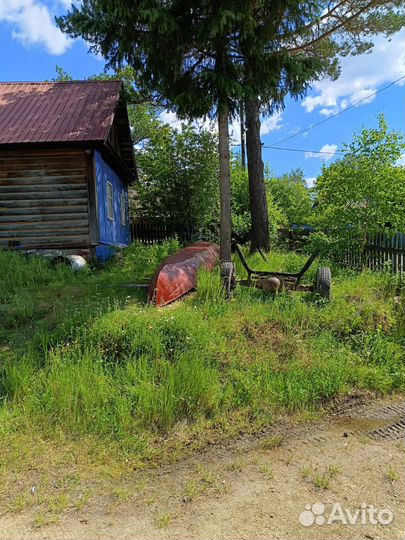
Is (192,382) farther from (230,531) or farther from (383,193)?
(383,193)

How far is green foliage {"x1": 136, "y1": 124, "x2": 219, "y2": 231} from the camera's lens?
16.1m

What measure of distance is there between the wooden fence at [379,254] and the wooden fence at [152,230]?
9548 millimetres

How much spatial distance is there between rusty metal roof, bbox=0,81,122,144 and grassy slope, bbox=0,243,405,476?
546 centimetres

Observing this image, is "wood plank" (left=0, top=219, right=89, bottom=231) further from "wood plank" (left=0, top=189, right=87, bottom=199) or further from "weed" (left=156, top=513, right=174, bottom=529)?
"weed" (left=156, top=513, right=174, bottom=529)

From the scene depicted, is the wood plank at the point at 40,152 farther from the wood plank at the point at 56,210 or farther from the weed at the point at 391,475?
the weed at the point at 391,475

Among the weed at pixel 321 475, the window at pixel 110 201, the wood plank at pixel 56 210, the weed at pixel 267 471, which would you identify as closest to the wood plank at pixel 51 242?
the wood plank at pixel 56 210

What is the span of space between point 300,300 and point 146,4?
490cm

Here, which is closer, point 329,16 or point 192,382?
point 192,382

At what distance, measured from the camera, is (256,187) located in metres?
10.7

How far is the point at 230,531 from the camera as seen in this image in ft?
7.75

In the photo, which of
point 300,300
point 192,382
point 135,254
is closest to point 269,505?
point 192,382

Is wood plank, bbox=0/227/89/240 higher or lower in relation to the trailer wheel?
higher

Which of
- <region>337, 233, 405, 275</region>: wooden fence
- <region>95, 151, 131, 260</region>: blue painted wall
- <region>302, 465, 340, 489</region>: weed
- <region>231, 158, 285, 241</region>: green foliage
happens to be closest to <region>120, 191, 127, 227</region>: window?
<region>95, 151, 131, 260</region>: blue painted wall

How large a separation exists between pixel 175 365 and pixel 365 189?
509 centimetres
